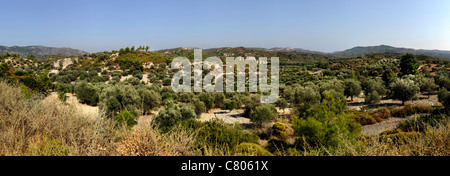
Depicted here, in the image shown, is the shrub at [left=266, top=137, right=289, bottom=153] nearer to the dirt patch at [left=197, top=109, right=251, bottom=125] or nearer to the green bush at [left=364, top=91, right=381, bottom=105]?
the dirt patch at [left=197, top=109, right=251, bottom=125]

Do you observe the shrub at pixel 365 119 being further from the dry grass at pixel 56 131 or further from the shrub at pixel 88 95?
the shrub at pixel 88 95

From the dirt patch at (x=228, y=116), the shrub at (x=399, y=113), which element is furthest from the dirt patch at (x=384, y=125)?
the dirt patch at (x=228, y=116)

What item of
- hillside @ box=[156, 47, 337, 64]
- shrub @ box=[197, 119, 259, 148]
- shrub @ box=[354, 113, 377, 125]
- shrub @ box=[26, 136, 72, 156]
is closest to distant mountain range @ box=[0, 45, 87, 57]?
hillside @ box=[156, 47, 337, 64]

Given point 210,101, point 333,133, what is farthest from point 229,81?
point 333,133

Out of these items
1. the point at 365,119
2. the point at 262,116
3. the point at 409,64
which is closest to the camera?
the point at 262,116

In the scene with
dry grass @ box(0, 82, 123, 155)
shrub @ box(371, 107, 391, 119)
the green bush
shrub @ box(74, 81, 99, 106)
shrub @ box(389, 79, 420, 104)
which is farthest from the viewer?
the green bush

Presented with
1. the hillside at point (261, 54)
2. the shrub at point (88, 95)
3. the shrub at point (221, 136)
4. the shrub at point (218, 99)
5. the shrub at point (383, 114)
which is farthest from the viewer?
the hillside at point (261, 54)

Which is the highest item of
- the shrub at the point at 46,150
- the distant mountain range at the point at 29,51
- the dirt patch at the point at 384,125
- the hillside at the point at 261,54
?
the distant mountain range at the point at 29,51

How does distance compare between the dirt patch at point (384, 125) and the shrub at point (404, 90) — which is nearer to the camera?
the dirt patch at point (384, 125)

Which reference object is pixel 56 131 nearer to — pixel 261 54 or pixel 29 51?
pixel 261 54

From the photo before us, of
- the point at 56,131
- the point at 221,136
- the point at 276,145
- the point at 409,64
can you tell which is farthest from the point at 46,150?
the point at 409,64
